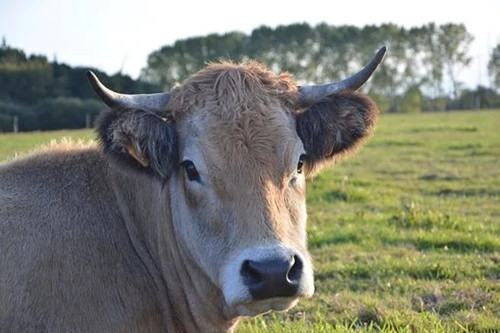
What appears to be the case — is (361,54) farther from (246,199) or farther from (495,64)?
(246,199)

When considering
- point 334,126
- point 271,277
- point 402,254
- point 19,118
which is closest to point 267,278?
point 271,277

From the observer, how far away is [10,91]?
46.1 metres

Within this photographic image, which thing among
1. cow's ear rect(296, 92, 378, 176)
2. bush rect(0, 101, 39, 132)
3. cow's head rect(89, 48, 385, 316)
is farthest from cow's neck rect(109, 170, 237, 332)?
bush rect(0, 101, 39, 132)

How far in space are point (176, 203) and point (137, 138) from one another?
52cm

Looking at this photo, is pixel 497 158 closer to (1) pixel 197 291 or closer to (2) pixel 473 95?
(1) pixel 197 291

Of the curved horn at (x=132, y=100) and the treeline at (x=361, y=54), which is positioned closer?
the curved horn at (x=132, y=100)

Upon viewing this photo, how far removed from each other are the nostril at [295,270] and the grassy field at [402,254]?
6.19ft

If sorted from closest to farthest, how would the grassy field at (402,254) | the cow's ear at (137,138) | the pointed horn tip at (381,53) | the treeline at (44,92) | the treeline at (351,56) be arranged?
the cow's ear at (137,138)
the pointed horn tip at (381,53)
the grassy field at (402,254)
the treeline at (44,92)
the treeline at (351,56)

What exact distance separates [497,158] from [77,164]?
17.5 m

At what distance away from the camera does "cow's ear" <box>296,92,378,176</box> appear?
4.80m

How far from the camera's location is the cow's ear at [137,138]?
15.0 ft

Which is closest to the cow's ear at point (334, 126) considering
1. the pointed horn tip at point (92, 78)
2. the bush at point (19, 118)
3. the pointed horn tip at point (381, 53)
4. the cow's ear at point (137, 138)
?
the pointed horn tip at point (381, 53)

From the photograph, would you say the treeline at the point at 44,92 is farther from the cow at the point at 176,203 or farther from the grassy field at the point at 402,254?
the cow at the point at 176,203

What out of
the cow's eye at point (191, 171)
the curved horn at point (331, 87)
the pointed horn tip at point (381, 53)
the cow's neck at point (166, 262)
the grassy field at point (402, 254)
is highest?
the pointed horn tip at point (381, 53)
